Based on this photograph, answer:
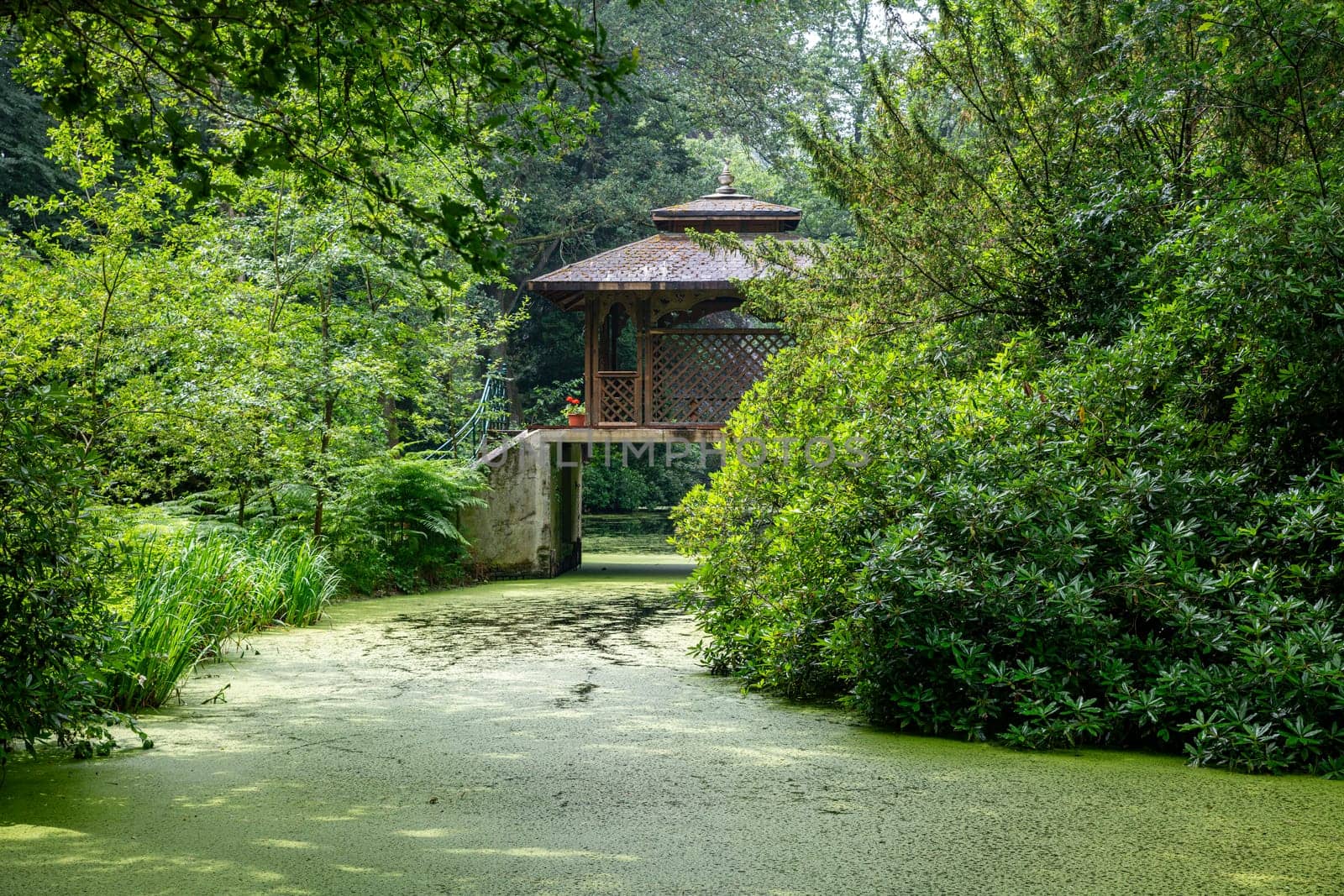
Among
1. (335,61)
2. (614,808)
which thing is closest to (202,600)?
(614,808)

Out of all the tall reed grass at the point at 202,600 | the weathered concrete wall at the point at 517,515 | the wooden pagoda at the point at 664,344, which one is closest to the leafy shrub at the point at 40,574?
the tall reed grass at the point at 202,600

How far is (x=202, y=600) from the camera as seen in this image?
6.65 metres

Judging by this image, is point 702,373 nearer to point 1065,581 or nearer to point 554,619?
point 554,619

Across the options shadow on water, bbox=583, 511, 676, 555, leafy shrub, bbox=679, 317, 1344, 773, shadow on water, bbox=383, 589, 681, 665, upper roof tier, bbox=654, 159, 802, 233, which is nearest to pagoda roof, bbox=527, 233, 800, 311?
upper roof tier, bbox=654, 159, 802, 233

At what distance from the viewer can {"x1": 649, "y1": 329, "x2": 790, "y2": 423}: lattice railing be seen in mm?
13969

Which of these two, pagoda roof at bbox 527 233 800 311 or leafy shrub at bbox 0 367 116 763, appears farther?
pagoda roof at bbox 527 233 800 311

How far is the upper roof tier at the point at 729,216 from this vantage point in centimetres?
1470

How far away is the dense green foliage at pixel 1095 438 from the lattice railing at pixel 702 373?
644 cm

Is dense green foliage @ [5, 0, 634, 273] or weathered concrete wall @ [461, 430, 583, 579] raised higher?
dense green foliage @ [5, 0, 634, 273]

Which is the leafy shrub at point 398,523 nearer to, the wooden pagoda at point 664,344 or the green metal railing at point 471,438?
the green metal railing at point 471,438

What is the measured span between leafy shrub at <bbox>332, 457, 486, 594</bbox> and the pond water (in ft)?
18.9

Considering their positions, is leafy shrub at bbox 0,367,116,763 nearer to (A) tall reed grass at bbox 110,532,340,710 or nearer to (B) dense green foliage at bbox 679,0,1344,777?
(A) tall reed grass at bbox 110,532,340,710

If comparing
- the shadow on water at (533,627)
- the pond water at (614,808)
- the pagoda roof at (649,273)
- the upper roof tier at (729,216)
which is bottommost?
the shadow on water at (533,627)

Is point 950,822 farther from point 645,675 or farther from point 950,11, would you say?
point 950,11
